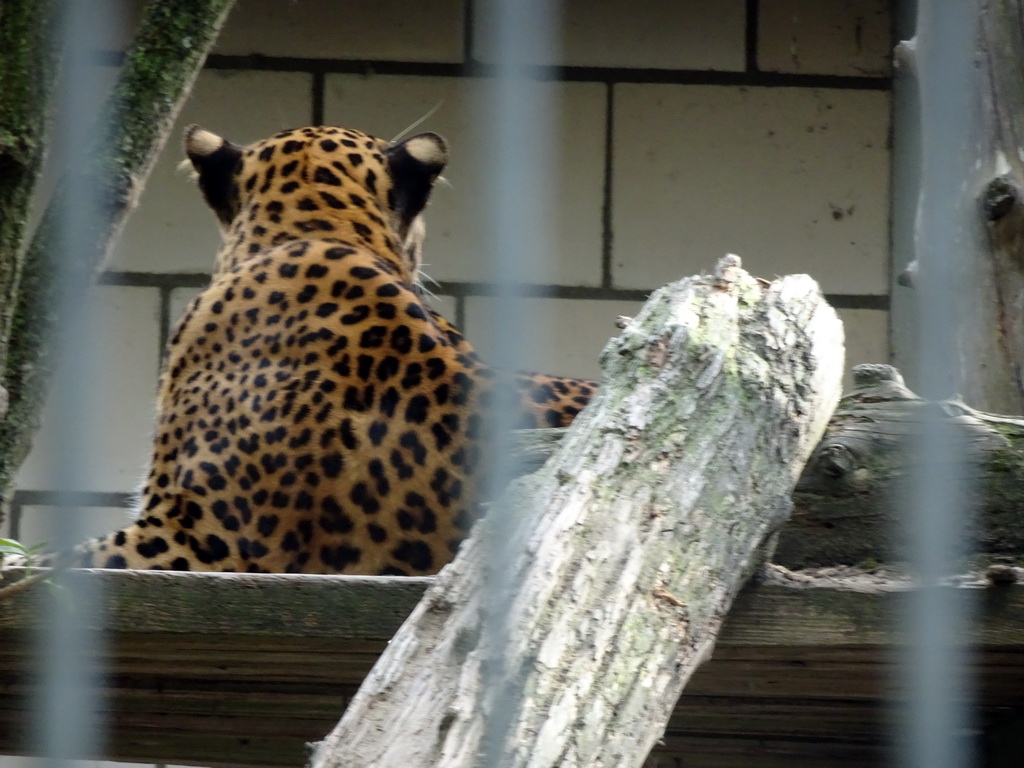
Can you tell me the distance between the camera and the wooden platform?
165cm

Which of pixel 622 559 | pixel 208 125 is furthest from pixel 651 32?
pixel 622 559

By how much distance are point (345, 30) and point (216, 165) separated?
3.26 feet

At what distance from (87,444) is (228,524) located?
40.0 inches

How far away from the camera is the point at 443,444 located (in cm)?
204

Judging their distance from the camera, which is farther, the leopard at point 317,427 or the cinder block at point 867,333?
the cinder block at point 867,333

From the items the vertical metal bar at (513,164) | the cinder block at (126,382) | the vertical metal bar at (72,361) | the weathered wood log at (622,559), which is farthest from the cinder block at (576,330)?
the vertical metal bar at (513,164)

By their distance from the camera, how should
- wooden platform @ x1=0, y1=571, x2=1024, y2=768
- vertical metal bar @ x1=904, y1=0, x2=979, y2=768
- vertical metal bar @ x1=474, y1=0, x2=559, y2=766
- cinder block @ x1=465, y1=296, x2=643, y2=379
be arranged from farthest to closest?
cinder block @ x1=465, y1=296, x2=643, y2=379 → wooden platform @ x1=0, y1=571, x2=1024, y2=768 → vertical metal bar @ x1=904, y1=0, x2=979, y2=768 → vertical metal bar @ x1=474, y1=0, x2=559, y2=766

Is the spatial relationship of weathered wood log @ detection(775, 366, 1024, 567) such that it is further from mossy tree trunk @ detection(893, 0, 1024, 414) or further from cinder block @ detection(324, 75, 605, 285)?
cinder block @ detection(324, 75, 605, 285)

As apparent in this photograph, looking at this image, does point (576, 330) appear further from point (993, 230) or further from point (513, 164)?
point (513, 164)

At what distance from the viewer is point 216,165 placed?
2.72 metres

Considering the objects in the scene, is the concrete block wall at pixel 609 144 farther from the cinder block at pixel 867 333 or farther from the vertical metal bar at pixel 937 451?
the vertical metal bar at pixel 937 451

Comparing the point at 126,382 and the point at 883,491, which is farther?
the point at 126,382

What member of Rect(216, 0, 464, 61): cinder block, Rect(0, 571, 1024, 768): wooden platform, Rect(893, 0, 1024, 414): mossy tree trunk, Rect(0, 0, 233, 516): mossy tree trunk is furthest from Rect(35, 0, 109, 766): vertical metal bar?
Rect(216, 0, 464, 61): cinder block

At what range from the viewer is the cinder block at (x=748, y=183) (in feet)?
12.0
